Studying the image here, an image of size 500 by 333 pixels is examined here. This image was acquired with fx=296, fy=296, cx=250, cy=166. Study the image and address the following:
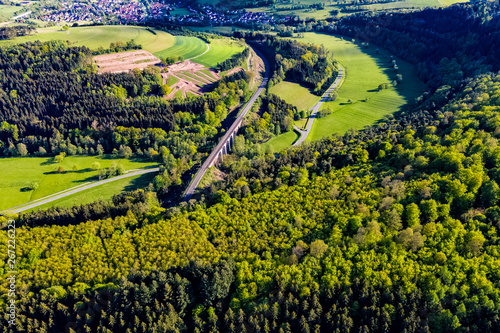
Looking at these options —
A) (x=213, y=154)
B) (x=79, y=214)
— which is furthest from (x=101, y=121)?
(x=79, y=214)

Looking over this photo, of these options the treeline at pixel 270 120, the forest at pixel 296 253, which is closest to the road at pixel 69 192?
the forest at pixel 296 253

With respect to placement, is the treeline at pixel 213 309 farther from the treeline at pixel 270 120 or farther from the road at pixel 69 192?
the treeline at pixel 270 120

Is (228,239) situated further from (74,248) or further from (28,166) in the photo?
(28,166)

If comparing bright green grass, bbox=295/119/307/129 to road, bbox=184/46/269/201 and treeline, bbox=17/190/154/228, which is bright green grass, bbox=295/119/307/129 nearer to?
road, bbox=184/46/269/201

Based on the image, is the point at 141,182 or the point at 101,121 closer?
the point at 141,182

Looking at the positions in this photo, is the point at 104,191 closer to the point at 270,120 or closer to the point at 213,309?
the point at 213,309

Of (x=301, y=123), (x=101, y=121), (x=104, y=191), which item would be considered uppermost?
(x=101, y=121)
